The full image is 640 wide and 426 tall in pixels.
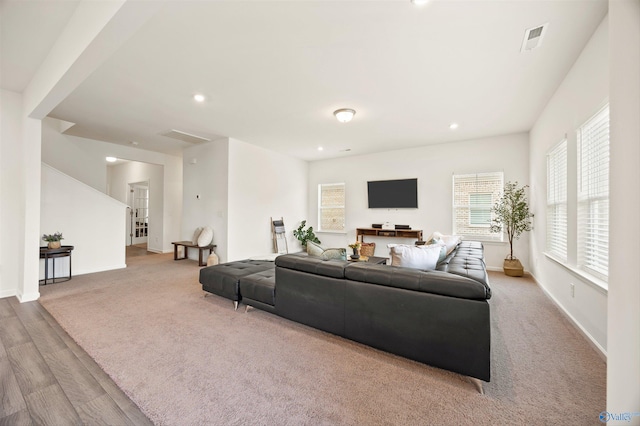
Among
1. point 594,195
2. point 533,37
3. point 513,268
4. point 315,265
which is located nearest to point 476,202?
point 513,268

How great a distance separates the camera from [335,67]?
2.81 m

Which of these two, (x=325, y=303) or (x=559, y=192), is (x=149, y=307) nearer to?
(x=325, y=303)

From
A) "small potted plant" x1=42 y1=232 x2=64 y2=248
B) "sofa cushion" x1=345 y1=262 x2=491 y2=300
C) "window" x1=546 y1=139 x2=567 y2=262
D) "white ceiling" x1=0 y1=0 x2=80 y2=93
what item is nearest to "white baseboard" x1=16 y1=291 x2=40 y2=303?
"small potted plant" x1=42 y1=232 x2=64 y2=248

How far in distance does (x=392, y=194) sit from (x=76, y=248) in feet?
21.7

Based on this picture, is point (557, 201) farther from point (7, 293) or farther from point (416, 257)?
point (7, 293)

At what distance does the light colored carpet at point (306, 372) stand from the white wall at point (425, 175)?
2.99 metres

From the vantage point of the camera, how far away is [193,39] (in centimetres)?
238

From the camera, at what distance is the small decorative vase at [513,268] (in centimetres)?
467

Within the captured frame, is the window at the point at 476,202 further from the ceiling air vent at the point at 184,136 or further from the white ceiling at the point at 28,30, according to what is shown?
the white ceiling at the point at 28,30

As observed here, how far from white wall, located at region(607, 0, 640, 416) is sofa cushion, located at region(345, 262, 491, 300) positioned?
2.60 feet

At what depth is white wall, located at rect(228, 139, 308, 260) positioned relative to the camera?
18.5ft

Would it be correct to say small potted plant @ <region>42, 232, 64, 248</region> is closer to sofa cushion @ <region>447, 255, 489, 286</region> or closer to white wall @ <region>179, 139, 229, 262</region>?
white wall @ <region>179, 139, 229, 262</region>

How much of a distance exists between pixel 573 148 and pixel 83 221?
24.6ft

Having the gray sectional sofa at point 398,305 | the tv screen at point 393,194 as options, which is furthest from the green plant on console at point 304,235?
the gray sectional sofa at point 398,305
